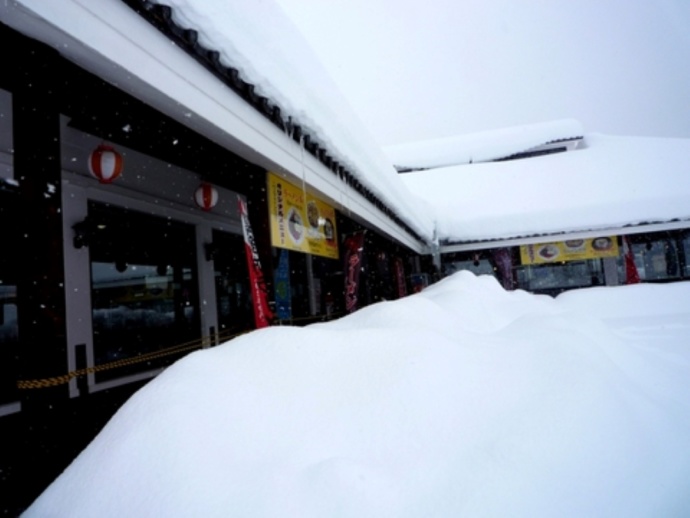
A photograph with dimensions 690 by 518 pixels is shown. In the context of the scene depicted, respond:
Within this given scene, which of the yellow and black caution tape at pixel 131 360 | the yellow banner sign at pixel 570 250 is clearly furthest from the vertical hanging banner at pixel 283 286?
the yellow banner sign at pixel 570 250

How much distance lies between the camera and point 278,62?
2695 mm

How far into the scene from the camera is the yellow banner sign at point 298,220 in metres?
3.99

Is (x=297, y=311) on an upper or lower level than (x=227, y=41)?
lower

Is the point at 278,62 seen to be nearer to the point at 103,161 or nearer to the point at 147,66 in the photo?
the point at 147,66

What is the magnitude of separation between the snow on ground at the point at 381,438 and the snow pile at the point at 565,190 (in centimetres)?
1029

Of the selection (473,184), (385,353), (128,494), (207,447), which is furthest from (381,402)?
(473,184)

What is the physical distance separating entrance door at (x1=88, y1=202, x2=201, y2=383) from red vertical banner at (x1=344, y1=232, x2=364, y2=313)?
2.44m

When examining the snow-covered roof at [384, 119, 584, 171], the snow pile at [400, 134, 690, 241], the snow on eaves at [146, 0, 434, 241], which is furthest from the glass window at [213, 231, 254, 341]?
the snow-covered roof at [384, 119, 584, 171]

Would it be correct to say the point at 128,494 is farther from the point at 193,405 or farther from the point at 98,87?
the point at 98,87

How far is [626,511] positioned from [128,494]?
1397 millimetres

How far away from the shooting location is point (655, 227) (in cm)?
1058

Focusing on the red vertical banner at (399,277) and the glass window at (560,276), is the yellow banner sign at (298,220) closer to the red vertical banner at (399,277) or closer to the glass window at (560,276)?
the red vertical banner at (399,277)

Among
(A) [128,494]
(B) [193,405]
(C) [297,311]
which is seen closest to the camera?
(A) [128,494]

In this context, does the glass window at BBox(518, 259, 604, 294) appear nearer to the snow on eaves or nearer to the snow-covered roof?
the snow-covered roof
